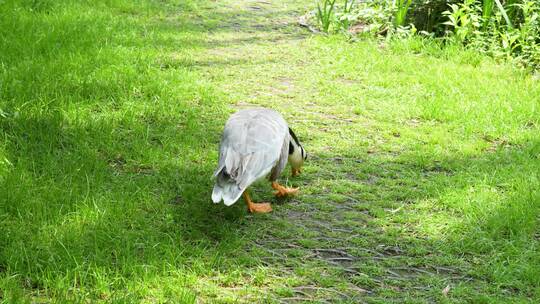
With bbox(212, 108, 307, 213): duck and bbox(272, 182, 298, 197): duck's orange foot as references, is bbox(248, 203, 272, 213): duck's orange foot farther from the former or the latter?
bbox(272, 182, 298, 197): duck's orange foot

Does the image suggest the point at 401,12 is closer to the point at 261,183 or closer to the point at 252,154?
the point at 261,183

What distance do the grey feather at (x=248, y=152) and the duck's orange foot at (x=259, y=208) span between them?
0.21 metres

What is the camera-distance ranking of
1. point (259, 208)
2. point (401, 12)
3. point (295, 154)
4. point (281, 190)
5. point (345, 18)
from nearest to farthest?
point (259, 208)
point (281, 190)
point (295, 154)
point (401, 12)
point (345, 18)

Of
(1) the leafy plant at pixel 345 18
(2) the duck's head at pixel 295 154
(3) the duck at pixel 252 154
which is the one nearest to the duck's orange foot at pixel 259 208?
(3) the duck at pixel 252 154

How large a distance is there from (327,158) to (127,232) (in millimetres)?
2087

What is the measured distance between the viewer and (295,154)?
5012mm

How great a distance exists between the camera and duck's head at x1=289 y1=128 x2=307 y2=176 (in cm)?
497

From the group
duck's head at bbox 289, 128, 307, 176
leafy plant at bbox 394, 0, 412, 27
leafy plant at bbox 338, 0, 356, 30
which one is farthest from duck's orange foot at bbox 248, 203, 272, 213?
leafy plant at bbox 338, 0, 356, 30

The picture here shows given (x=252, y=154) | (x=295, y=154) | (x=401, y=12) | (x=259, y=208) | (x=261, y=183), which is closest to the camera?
(x=252, y=154)

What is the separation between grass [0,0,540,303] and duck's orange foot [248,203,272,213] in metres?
0.07

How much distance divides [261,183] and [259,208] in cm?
56

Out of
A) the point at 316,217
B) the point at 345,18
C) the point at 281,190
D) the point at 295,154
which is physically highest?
the point at 345,18

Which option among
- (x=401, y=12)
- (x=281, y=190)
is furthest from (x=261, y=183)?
(x=401, y=12)

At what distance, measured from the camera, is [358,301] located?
3.65m
